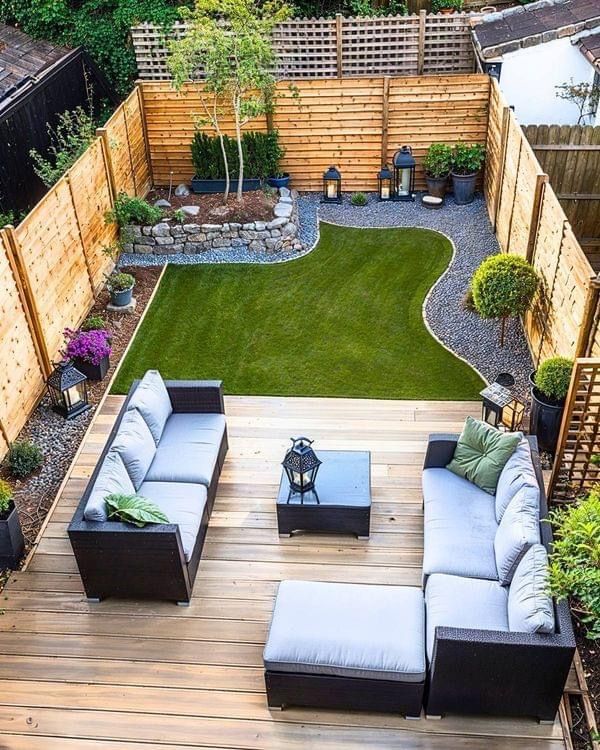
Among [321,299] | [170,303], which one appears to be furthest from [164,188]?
[321,299]

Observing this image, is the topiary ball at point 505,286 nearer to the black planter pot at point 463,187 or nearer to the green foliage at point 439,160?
the black planter pot at point 463,187

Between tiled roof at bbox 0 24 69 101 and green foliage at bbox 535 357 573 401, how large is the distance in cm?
855

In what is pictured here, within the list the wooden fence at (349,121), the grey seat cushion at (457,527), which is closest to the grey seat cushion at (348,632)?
the grey seat cushion at (457,527)

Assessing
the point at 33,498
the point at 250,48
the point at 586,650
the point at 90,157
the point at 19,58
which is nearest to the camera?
the point at 586,650

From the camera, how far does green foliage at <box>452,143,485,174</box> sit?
39.2 feet

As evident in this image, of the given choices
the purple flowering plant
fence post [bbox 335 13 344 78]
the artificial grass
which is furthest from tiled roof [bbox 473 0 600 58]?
the purple flowering plant

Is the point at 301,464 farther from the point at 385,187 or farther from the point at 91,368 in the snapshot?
the point at 385,187

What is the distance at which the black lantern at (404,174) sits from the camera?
11883 millimetres

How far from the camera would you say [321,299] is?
981cm

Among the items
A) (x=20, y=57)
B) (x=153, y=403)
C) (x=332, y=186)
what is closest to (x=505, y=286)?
(x=153, y=403)

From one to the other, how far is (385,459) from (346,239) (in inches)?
203

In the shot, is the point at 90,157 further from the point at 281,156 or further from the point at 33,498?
the point at 33,498

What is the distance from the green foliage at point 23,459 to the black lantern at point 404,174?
7.72 metres

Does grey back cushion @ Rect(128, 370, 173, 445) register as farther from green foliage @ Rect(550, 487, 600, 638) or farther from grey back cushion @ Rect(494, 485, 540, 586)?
green foliage @ Rect(550, 487, 600, 638)
